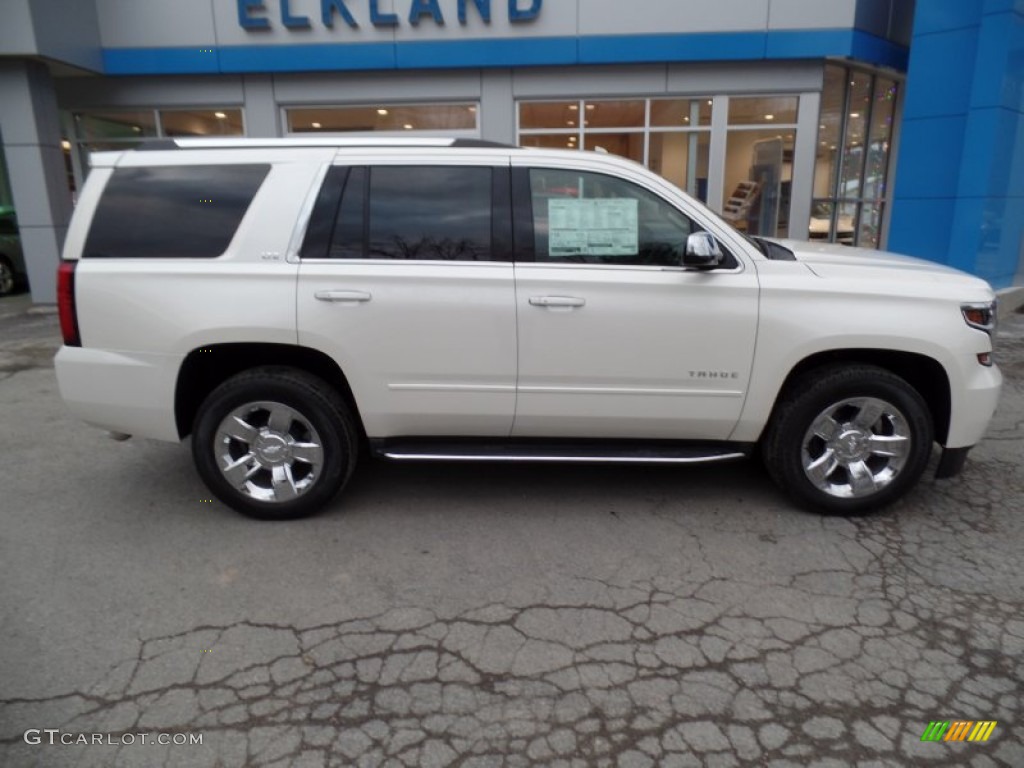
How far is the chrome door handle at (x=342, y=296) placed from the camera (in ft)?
12.1

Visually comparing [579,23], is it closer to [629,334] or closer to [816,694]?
[629,334]

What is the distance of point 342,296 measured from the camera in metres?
3.69

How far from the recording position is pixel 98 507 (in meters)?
4.25

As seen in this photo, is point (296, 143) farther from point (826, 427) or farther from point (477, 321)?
point (826, 427)

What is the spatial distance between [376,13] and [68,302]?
8.94 m

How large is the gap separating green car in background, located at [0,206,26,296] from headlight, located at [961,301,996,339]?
14.6 m

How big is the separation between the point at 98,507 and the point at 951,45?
1137 cm

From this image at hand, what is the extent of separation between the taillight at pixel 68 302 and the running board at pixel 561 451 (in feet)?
5.51

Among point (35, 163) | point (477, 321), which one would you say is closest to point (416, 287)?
point (477, 321)

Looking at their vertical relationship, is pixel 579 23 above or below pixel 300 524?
above

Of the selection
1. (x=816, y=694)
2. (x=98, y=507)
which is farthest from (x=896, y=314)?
(x=98, y=507)

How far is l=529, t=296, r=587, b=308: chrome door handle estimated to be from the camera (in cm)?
369

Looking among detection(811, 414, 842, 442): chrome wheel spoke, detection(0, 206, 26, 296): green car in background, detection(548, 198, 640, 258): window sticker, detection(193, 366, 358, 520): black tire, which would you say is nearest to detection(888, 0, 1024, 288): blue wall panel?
detection(811, 414, 842, 442): chrome wheel spoke

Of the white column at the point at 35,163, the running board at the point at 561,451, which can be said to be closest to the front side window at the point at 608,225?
the running board at the point at 561,451
